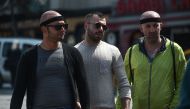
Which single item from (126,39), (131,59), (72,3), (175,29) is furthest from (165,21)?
(131,59)

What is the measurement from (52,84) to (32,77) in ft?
0.58

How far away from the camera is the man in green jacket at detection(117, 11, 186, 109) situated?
6.95m

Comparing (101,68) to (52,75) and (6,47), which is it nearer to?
(52,75)

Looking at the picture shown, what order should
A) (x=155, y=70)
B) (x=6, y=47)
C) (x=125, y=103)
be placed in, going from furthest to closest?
1. (x=6, y=47)
2. (x=155, y=70)
3. (x=125, y=103)

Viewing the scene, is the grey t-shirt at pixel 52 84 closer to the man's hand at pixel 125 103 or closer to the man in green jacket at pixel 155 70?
the man's hand at pixel 125 103

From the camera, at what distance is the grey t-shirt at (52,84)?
6.10 m

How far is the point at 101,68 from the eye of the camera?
693 cm

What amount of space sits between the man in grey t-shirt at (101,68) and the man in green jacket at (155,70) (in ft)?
0.53

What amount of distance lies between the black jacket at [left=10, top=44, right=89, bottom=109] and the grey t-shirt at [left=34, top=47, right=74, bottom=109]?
0.04 meters

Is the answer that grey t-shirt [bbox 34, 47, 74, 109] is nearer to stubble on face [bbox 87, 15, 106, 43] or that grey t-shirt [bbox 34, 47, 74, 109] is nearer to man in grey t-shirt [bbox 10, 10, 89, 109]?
man in grey t-shirt [bbox 10, 10, 89, 109]

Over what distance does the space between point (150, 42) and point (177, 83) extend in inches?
18.0

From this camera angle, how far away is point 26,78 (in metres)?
6.19


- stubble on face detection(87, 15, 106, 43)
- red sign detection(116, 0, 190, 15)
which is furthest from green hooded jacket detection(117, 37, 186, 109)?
red sign detection(116, 0, 190, 15)

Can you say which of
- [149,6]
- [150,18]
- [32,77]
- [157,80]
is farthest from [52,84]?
[149,6]
